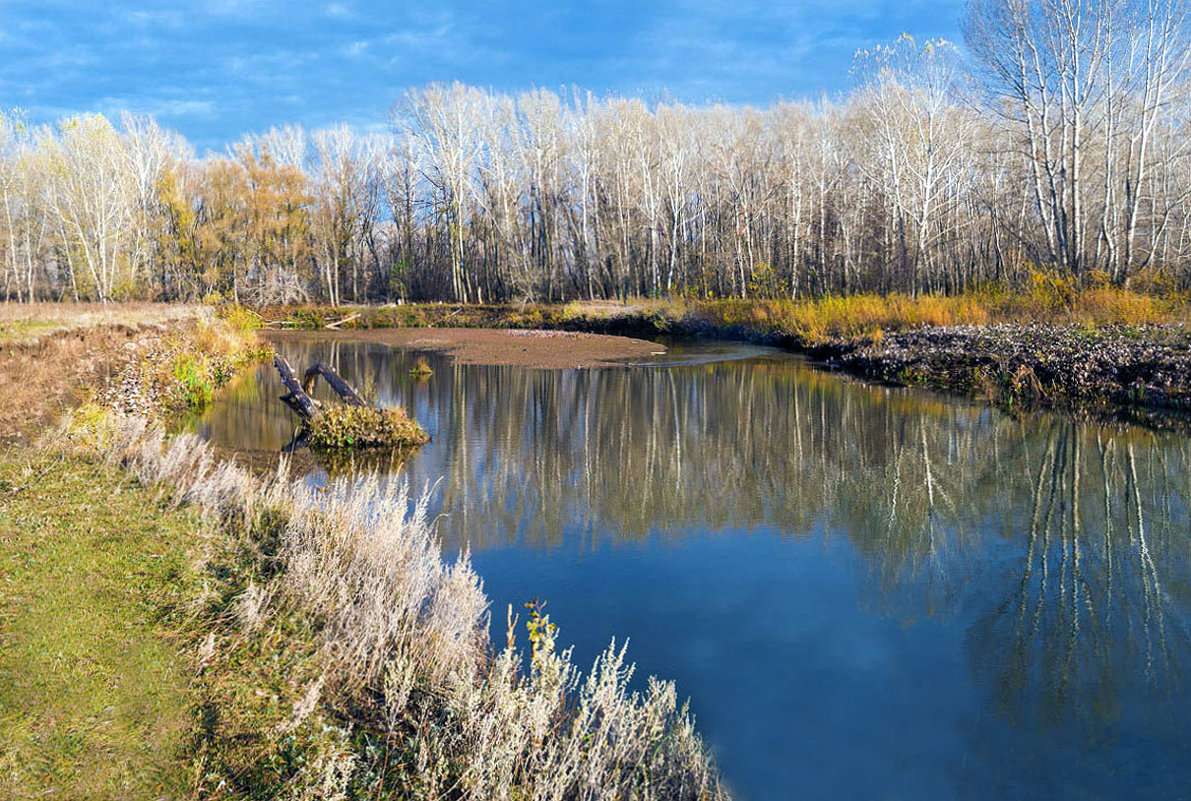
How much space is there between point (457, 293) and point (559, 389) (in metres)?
34.7

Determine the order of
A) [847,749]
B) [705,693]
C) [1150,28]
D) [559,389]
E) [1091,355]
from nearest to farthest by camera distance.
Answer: [847,749]
[705,693]
[1091,355]
[559,389]
[1150,28]

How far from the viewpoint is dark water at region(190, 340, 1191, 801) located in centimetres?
506

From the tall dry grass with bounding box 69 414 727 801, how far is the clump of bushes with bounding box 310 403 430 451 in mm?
6454

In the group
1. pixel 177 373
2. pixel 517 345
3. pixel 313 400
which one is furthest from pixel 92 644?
pixel 517 345

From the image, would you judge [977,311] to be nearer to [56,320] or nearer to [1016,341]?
[1016,341]

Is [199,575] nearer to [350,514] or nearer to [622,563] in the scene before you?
[350,514]

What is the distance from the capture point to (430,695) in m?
4.89

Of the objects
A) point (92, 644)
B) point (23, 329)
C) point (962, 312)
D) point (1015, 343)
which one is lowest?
point (92, 644)

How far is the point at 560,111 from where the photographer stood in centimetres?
5491

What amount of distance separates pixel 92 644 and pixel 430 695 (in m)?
2.06

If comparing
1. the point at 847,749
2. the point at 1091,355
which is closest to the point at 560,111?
the point at 1091,355

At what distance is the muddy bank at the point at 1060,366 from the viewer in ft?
54.1

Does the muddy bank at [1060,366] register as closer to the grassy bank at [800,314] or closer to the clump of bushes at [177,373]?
the grassy bank at [800,314]

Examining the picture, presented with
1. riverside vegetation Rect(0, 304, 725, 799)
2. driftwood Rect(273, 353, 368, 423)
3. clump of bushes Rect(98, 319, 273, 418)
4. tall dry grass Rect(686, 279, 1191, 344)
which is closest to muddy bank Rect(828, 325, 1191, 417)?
tall dry grass Rect(686, 279, 1191, 344)
